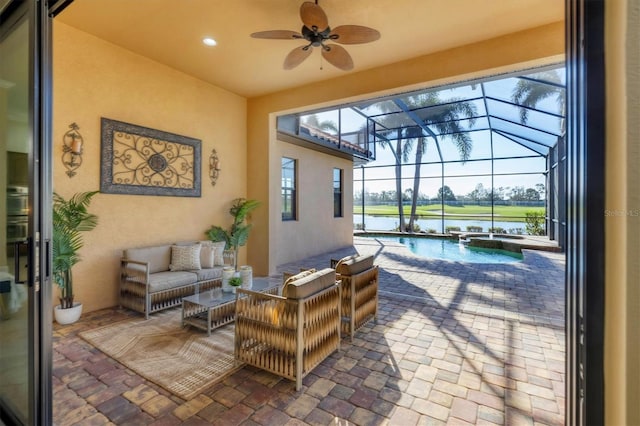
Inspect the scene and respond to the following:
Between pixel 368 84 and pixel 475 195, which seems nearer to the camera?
pixel 368 84

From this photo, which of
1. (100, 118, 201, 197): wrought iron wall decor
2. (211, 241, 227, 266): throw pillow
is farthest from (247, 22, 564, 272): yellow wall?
(100, 118, 201, 197): wrought iron wall decor

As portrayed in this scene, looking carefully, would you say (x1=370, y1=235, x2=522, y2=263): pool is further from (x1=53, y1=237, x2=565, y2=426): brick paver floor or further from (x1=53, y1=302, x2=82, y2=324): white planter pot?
(x1=53, y1=302, x2=82, y2=324): white planter pot

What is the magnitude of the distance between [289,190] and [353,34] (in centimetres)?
494

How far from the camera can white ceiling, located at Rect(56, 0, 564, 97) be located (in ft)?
11.2

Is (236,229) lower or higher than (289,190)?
lower

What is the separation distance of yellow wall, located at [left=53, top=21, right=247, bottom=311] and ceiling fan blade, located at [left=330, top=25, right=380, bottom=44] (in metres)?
3.17

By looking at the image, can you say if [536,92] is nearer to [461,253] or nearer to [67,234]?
[461,253]

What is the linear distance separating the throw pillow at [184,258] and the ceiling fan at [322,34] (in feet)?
10.2

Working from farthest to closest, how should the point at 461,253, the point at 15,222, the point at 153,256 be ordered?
the point at 461,253
the point at 153,256
the point at 15,222

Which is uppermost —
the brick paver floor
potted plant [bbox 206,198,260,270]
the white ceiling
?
the white ceiling

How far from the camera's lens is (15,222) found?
6.26 feet

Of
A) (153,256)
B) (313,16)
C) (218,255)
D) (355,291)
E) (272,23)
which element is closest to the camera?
(313,16)

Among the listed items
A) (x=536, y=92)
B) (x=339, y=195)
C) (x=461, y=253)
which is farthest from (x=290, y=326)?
(x=461, y=253)

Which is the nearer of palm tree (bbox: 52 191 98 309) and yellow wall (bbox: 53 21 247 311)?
palm tree (bbox: 52 191 98 309)
